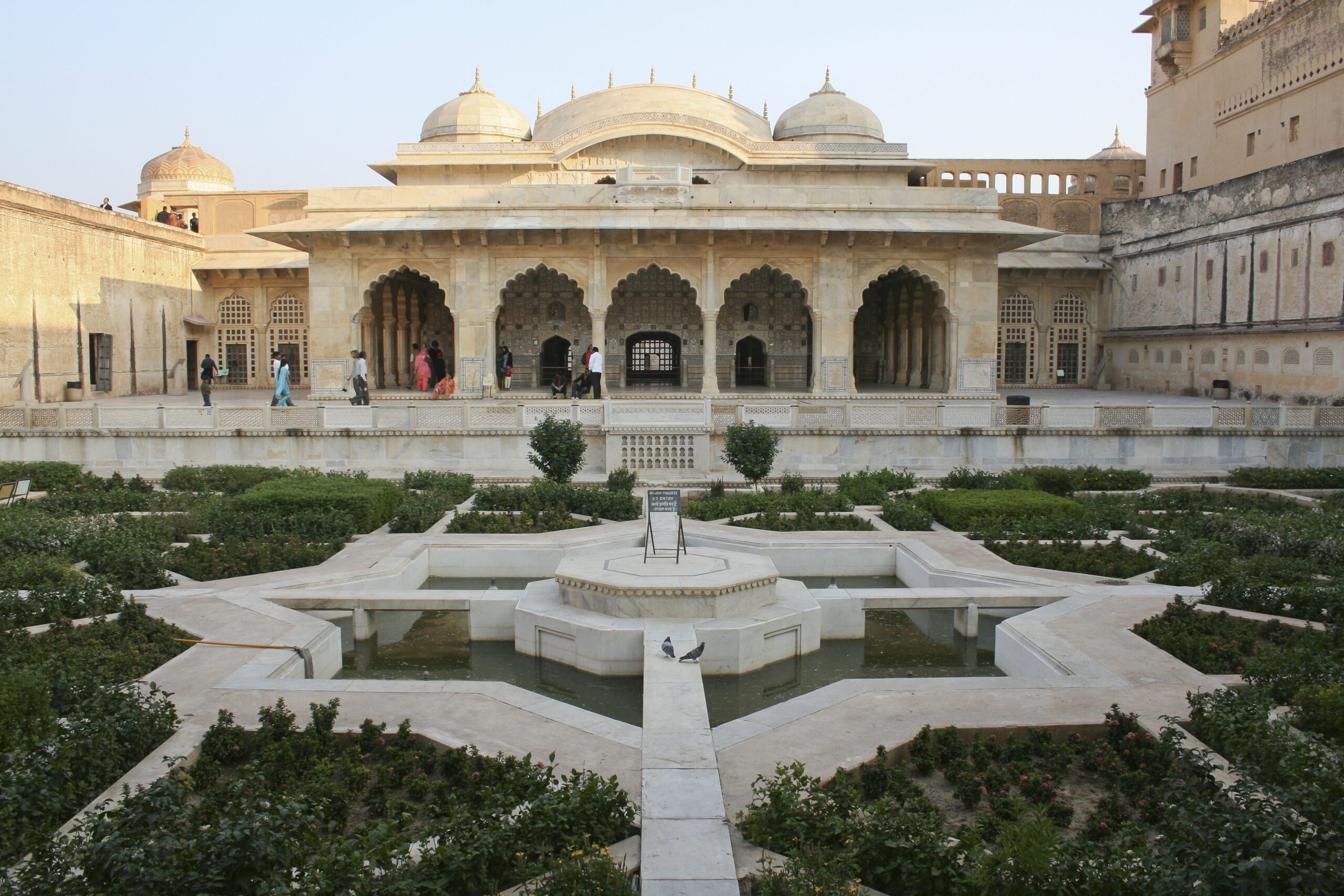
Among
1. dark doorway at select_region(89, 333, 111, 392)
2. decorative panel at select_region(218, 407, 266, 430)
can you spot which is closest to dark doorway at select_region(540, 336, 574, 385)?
dark doorway at select_region(89, 333, 111, 392)

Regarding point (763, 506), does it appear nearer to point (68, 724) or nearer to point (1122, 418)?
point (1122, 418)

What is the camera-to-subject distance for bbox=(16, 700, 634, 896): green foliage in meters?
3.35

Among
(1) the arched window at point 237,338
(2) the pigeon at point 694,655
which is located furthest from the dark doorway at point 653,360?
(2) the pigeon at point 694,655

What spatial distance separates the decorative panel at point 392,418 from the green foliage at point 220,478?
1632 mm

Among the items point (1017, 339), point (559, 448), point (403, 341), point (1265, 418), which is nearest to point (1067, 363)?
point (1017, 339)

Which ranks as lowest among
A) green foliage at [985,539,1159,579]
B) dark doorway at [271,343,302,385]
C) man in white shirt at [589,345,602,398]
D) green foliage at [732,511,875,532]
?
green foliage at [985,539,1159,579]

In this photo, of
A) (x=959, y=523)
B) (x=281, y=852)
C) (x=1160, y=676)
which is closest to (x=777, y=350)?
(x=959, y=523)

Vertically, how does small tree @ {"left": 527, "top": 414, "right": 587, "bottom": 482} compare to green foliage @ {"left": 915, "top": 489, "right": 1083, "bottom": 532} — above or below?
above

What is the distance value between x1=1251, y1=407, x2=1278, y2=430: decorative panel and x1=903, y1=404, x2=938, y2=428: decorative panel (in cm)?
464

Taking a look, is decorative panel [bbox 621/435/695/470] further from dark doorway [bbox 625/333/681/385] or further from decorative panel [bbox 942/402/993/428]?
dark doorway [bbox 625/333/681/385]

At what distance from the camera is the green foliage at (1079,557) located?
8648 mm

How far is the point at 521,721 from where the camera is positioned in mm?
5227

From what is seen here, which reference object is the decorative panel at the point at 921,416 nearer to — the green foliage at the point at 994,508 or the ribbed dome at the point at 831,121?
the green foliage at the point at 994,508

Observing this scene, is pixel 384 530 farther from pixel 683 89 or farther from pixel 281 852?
pixel 683 89
